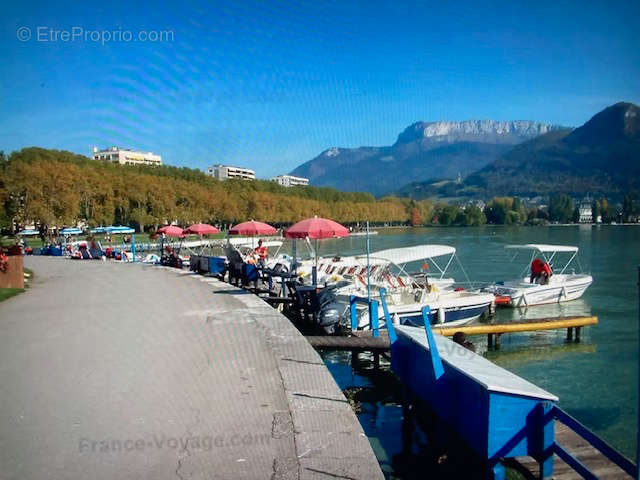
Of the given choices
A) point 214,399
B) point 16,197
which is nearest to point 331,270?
point 214,399

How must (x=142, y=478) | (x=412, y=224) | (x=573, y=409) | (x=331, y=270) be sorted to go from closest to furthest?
(x=142, y=478) → (x=573, y=409) → (x=331, y=270) → (x=412, y=224)

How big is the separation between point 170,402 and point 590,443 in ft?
16.7

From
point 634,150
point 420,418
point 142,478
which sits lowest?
point 420,418

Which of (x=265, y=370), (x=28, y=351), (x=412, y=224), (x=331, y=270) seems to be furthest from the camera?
(x=412, y=224)

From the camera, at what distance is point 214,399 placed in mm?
6809

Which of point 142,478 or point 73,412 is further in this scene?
point 73,412

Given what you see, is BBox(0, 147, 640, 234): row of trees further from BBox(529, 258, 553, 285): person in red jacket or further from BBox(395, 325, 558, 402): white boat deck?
BBox(395, 325, 558, 402): white boat deck

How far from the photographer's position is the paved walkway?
506 centimetres

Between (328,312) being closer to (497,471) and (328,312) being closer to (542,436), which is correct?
(497,471)

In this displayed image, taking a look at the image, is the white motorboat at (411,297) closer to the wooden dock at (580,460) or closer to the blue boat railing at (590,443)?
the wooden dock at (580,460)

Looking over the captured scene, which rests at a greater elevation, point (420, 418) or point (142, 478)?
point (142, 478)

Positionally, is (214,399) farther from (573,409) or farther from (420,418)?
(573,409)

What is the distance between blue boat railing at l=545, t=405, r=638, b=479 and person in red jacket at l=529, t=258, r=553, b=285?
79.8 ft

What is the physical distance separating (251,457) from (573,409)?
9936 mm
